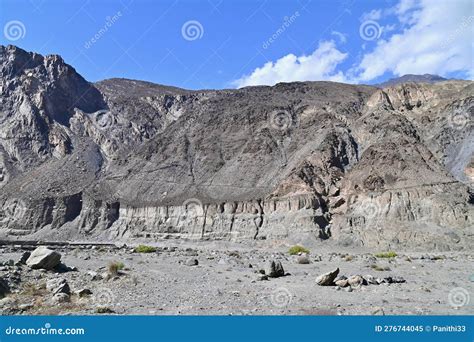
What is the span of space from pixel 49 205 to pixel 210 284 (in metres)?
77.5

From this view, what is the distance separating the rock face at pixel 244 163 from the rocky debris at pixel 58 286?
4620 centimetres

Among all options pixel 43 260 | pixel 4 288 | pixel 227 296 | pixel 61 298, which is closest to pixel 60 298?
pixel 61 298

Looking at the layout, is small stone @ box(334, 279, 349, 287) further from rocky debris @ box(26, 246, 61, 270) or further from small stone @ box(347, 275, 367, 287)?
rocky debris @ box(26, 246, 61, 270)

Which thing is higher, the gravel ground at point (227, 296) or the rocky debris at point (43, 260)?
the rocky debris at point (43, 260)

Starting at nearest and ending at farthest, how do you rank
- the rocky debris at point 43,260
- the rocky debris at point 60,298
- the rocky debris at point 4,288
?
the rocky debris at point 60,298, the rocky debris at point 4,288, the rocky debris at point 43,260

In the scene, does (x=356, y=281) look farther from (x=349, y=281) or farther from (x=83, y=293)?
(x=83, y=293)

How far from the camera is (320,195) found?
68.4m

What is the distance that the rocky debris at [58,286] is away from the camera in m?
14.3

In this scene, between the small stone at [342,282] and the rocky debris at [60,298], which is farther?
the small stone at [342,282]

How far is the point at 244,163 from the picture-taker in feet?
272

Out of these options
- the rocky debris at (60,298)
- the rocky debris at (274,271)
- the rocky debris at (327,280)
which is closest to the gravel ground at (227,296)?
the rocky debris at (60,298)

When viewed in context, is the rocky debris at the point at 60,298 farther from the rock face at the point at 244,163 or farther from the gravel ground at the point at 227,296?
the rock face at the point at 244,163

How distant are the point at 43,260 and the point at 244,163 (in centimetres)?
6441
